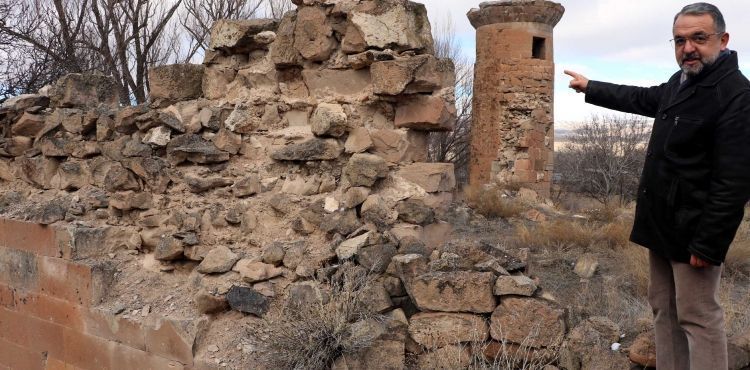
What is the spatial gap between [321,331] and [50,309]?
2.33 metres

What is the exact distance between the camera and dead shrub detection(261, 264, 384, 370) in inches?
114

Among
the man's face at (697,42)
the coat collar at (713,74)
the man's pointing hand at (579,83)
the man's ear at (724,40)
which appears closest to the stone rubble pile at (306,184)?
the man's pointing hand at (579,83)

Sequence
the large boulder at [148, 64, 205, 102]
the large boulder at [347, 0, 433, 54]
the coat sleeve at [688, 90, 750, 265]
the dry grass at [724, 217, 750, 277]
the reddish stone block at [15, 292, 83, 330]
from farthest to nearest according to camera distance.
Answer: the dry grass at [724, 217, 750, 277]
the large boulder at [148, 64, 205, 102]
the reddish stone block at [15, 292, 83, 330]
the large boulder at [347, 0, 433, 54]
the coat sleeve at [688, 90, 750, 265]

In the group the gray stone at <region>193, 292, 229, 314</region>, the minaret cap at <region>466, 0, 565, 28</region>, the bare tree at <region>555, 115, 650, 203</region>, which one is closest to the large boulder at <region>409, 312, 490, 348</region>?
the gray stone at <region>193, 292, 229, 314</region>

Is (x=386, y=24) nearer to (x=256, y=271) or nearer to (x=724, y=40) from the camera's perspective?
(x=256, y=271)

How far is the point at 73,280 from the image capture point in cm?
402

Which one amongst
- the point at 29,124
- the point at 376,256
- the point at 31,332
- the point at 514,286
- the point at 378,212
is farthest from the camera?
the point at 29,124

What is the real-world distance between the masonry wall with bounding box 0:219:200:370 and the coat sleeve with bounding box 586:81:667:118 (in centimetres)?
246

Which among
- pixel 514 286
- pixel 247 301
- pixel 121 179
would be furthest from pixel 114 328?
pixel 514 286

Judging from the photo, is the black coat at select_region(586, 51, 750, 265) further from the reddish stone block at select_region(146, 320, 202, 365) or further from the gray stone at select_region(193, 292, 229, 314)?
the reddish stone block at select_region(146, 320, 202, 365)

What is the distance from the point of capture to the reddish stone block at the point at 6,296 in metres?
4.54

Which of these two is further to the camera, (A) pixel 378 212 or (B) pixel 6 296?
(B) pixel 6 296

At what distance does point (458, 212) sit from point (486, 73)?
499 cm

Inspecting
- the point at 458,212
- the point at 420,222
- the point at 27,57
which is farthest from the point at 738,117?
the point at 27,57
